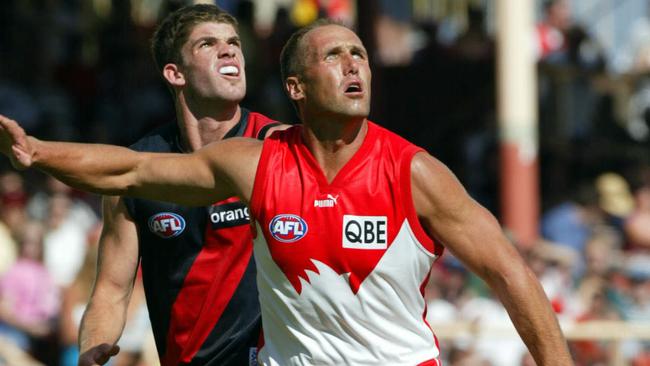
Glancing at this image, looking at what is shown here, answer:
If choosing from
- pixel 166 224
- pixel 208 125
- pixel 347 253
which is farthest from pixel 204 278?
pixel 347 253

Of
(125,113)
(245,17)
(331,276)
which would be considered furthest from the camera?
(245,17)

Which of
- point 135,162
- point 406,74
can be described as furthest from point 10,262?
point 406,74

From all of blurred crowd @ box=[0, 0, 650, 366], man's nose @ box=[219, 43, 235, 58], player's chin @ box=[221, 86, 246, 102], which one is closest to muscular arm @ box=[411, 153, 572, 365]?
player's chin @ box=[221, 86, 246, 102]

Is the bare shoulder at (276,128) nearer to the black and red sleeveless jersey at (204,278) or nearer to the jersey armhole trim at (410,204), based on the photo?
the black and red sleeveless jersey at (204,278)

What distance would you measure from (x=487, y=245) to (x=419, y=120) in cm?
1237

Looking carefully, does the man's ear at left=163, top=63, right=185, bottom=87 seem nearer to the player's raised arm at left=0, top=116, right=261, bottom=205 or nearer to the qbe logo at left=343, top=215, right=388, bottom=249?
the player's raised arm at left=0, top=116, right=261, bottom=205

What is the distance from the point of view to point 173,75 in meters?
6.00

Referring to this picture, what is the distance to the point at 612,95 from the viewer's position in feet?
51.0

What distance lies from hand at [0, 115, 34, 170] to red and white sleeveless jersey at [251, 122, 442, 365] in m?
0.79

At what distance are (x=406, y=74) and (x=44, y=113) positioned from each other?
15.2 ft

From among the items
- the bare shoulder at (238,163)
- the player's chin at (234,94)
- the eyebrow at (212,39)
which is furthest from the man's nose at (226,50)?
the bare shoulder at (238,163)

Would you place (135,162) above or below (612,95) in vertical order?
above

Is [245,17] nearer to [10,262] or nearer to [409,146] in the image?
[10,262]

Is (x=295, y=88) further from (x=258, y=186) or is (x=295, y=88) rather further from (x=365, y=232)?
(x=365, y=232)
